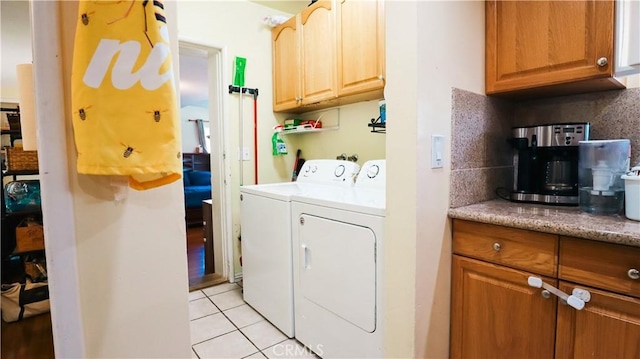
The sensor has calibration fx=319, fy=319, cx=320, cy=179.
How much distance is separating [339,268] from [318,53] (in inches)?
67.4

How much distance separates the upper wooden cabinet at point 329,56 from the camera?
2.12m

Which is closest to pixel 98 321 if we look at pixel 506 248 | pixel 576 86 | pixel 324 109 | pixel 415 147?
pixel 415 147

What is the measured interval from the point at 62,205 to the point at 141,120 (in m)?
0.22

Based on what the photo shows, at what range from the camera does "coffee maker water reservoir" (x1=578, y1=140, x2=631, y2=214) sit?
118cm

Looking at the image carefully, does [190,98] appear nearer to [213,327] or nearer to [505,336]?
[213,327]

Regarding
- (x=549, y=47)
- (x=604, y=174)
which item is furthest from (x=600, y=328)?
(x=549, y=47)

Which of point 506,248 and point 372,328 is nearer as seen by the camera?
point 506,248

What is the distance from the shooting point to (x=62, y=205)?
0.58m

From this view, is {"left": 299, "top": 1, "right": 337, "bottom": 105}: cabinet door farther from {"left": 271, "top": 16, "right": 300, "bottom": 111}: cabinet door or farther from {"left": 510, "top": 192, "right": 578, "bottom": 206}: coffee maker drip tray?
{"left": 510, "top": 192, "right": 578, "bottom": 206}: coffee maker drip tray

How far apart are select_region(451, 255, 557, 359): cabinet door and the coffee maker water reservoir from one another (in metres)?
0.38

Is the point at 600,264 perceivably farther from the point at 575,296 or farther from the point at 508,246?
the point at 508,246

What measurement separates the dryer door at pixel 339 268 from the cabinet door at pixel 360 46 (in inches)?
41.0

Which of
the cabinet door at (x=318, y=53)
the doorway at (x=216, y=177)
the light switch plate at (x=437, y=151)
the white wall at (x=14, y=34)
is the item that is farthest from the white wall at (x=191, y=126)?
the light switch plate at (x=437, y=151)

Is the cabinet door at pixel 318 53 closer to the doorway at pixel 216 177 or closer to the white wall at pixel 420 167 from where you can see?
the doorway at pixel 216 177
